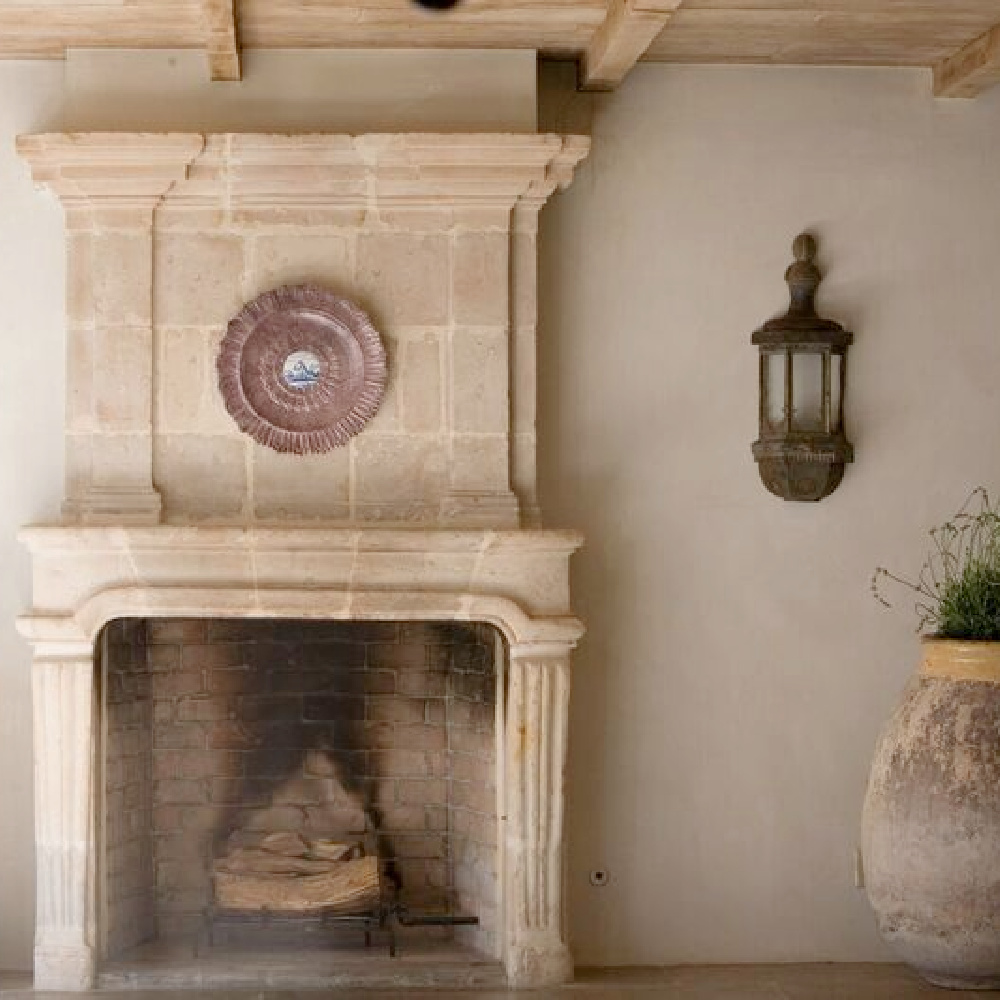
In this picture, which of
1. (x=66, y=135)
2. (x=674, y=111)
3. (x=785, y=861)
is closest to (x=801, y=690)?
(x=785, y=861)

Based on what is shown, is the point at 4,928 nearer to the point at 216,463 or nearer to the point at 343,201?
the point at 216,463

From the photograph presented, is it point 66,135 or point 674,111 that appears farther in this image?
point 674,111

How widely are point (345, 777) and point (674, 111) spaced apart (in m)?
2.29

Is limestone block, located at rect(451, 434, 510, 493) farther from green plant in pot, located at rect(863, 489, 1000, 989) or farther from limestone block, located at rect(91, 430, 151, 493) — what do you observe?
green plant in pot, located at rect(863, 489, 1000, 989)

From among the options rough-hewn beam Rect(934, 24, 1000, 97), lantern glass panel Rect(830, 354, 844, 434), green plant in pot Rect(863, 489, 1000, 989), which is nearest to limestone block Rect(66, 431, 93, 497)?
lantern glass panel Rect(830, 354, 844, 434)

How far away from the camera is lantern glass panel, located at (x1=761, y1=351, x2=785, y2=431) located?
19.4 ft

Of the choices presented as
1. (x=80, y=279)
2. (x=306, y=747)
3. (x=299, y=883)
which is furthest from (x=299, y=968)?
(x=80, y=279)

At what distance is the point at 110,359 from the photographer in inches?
222

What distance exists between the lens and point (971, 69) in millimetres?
5680

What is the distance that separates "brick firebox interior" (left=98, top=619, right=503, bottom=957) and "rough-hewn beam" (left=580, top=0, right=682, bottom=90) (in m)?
1.70

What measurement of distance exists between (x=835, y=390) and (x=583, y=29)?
1.34 m

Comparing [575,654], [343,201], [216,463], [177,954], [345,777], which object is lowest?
[177,954]

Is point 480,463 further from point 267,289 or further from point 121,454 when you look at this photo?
point 121,454

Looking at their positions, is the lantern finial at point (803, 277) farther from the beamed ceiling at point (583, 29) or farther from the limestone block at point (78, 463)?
the limestone block at point (78, 463)
